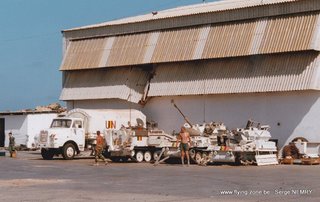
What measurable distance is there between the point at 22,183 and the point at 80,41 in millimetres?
32864

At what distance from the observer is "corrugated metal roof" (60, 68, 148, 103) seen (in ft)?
161

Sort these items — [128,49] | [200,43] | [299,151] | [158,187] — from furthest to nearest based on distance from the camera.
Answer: [128,49], [200,43], [299,151], [158,187]

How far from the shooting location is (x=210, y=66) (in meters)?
44.2

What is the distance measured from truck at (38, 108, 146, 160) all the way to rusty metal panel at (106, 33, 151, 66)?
729 cm

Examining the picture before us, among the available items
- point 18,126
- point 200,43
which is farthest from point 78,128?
point 18,126

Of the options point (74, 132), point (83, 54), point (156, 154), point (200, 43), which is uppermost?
point (83, 54)

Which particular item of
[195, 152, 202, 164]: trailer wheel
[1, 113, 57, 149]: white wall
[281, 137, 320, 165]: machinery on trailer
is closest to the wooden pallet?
[281, 137, 320, 165]: machinery on trailer

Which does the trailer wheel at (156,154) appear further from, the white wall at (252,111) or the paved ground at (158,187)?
the paved ground at (158,187)

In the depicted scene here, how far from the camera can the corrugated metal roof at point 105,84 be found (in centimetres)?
4906

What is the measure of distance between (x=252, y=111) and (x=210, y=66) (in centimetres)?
464

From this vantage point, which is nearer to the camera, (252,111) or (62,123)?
(62,123)

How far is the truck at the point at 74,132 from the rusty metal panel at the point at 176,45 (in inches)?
251

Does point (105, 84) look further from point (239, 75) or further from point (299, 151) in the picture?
point (299, 151)

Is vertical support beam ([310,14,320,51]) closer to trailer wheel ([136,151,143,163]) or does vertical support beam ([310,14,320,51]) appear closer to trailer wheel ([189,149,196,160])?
trailer wheel ([189,149,196,160])
